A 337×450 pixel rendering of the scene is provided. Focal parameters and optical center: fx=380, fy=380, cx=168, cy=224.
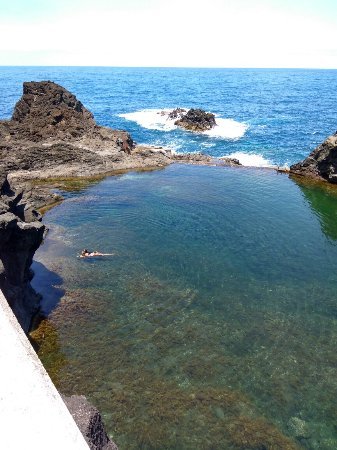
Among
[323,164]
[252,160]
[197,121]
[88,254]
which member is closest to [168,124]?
[197,121]

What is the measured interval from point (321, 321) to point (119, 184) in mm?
30227

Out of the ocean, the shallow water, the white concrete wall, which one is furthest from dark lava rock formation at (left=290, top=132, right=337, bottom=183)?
the white concrete wall

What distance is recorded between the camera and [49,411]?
7.12 m

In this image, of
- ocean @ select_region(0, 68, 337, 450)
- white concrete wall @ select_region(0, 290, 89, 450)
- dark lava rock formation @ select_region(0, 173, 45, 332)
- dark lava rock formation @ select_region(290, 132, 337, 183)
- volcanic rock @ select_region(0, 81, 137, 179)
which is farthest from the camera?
volcanic rock @ select_region(0, 81, 137, 179)

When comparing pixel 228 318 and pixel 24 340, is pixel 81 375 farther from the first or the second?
pixel 24 340

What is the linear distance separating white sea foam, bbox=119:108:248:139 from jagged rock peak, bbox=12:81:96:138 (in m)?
27.7

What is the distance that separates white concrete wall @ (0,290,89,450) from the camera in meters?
6.56

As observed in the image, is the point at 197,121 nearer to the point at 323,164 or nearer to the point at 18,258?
the point at 323,164

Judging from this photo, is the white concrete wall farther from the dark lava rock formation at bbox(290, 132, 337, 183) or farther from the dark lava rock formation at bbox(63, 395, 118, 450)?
the dark lava rock formation at bbox(290, 132, 337, 183)

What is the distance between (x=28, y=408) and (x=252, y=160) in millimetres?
57487

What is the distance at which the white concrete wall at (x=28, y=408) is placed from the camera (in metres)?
6.56

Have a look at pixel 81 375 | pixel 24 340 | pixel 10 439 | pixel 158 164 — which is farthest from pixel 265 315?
pixel 158 164

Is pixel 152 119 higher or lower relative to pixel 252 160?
higher

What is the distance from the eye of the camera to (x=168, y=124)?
89938mm
